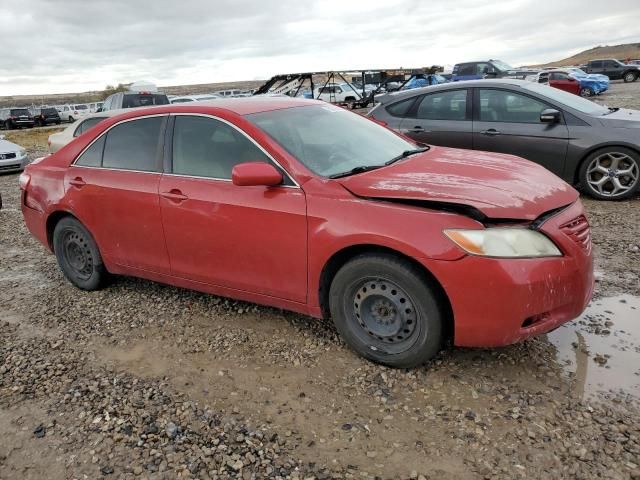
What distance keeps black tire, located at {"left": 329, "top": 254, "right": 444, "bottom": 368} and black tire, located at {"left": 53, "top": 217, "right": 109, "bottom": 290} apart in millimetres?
2426

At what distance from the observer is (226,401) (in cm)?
303

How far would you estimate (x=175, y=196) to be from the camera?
3807 mm

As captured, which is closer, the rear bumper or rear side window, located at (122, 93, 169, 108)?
the rear bumper

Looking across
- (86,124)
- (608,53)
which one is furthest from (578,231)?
(608,53)

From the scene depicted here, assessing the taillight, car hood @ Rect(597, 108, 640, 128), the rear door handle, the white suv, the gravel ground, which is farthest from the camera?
the white suv

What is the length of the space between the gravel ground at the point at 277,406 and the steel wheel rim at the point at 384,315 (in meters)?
0.18

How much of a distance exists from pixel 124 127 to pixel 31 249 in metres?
2.92

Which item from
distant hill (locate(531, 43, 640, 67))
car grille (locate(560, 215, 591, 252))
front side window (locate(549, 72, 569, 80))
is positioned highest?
distant hill (locate(531, 43, 640, 67))

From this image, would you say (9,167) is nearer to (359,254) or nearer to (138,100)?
(138,100)

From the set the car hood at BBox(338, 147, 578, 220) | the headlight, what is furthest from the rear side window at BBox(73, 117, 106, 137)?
the headlight

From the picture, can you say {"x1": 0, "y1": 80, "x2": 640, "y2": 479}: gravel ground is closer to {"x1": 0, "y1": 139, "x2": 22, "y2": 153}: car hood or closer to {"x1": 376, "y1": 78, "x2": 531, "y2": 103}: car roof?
{"x1": 376, "y1": 78, "x2": 531, "y2": 103}: car roof

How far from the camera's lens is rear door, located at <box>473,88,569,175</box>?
668 centimetres

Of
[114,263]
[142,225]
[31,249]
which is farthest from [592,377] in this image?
[31,249]

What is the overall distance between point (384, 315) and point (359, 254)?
395 mm
